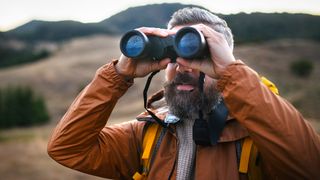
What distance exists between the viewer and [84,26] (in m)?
90.9

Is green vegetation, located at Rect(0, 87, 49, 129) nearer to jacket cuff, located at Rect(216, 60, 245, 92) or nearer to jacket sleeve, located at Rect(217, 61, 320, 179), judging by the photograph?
jacket cuff, located at Rect(216, 60, 245, 92)

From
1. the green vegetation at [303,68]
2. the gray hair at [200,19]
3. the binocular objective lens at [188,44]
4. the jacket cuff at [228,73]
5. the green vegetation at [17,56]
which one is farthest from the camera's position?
the green vegetation at [17,56]

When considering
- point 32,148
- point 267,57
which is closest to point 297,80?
point 267,57

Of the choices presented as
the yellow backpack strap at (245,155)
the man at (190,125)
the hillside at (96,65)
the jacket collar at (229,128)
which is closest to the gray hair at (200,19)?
the man at (190,125)

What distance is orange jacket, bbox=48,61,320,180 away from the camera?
79.1 inches

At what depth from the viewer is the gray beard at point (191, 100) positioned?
8.31 ft

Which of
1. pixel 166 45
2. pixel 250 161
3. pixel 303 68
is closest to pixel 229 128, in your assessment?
pixel 250 161

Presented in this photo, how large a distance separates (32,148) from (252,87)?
1890 cm

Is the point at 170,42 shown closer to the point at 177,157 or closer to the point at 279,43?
the point at 177,157

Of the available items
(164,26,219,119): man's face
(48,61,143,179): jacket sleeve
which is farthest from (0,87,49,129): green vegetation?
(164,26,219,119): man's face

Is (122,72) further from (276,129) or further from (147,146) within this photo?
(276,129)

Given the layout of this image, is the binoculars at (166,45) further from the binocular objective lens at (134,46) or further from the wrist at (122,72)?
the wrist at (122,72)

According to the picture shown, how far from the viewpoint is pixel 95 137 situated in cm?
261

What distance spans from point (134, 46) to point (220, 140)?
712 mm
